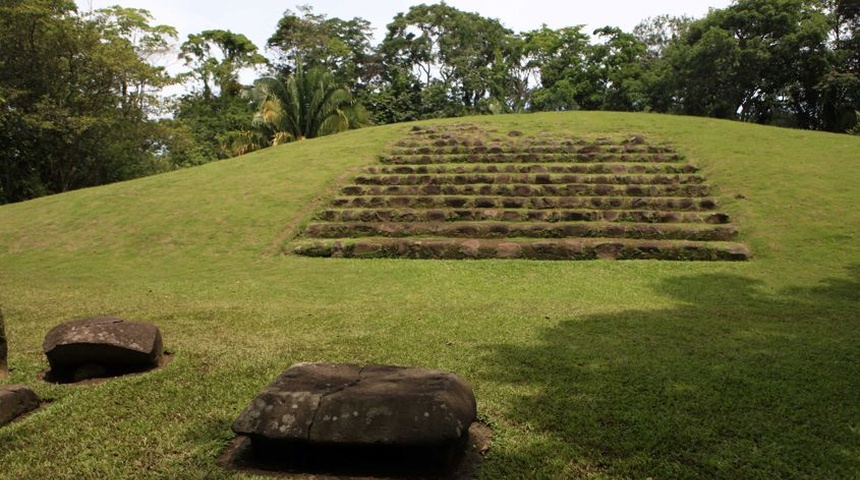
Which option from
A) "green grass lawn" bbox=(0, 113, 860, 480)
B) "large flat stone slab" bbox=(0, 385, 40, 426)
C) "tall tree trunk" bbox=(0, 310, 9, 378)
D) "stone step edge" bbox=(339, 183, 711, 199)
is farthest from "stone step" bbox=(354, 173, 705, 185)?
"large flat stone slab" bbox=(0, 385, 40, 426)

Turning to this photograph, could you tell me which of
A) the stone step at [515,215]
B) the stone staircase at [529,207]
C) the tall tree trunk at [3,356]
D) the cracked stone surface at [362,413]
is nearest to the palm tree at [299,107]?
the stone staircase at [529,207]

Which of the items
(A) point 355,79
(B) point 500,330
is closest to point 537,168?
(B) point 500,330

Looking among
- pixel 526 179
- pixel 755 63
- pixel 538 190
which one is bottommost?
pixel 538 190

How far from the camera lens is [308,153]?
1694 centimetres

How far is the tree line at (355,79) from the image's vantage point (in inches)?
803

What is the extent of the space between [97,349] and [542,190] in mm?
10100

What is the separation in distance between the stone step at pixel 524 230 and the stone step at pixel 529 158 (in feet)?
13.8

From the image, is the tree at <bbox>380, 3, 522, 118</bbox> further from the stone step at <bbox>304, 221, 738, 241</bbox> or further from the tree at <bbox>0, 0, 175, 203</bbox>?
the stone step at <bbox>304, 221, 738, 241</bbox>

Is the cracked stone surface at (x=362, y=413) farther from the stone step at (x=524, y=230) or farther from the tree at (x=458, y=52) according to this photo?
the tree at (x=458, y=52)

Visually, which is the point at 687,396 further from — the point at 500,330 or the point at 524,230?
the point at 524,230

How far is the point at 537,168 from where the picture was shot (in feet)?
46.9

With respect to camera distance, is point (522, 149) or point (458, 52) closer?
point (522, 149)

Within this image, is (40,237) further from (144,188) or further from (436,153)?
(436,153)

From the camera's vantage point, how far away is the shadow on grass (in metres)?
2.95
